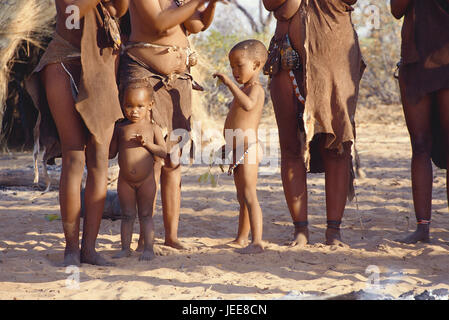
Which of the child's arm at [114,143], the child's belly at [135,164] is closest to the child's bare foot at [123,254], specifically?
the child's belly at [135,164]

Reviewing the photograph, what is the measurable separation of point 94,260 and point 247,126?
126 centimetres

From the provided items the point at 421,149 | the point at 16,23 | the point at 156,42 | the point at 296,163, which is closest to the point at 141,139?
the point at 156,42

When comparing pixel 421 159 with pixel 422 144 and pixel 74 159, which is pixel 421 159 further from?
pixel 74 159

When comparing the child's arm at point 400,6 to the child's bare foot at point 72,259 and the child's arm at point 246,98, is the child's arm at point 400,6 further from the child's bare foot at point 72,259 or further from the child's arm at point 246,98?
the child's bare foot at point 72,259

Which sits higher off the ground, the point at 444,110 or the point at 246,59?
the point at 246,59

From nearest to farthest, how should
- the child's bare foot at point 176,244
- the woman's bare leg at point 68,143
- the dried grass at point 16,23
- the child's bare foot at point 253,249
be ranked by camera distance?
the woman's bare leg at point 68,143 → the child's bare foot at point 253,249 → the child's bare foot at point 176,244 → the dried grass at point 16,23

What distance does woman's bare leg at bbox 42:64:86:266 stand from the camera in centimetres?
355

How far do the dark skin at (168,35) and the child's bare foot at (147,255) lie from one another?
276 mm

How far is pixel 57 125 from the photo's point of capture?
3.59m

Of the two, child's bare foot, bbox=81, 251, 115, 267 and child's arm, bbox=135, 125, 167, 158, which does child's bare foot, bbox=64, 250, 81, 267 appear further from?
child's arm, bbox=135, 125, 167, 158

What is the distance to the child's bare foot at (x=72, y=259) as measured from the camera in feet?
11.8

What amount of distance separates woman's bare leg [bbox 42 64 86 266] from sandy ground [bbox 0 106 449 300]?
22 cm

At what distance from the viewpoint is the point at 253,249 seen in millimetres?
3984

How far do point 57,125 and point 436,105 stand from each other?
241cm
